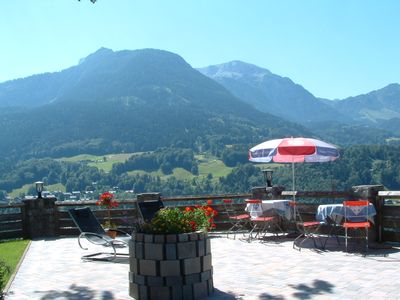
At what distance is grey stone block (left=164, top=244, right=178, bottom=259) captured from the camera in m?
5.22

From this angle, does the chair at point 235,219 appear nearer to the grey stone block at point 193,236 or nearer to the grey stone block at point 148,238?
the grey stone block at point 193,236

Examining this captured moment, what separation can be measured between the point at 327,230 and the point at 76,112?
132 meters

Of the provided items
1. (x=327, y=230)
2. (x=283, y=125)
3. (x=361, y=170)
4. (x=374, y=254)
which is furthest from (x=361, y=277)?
(x=283, y=125)

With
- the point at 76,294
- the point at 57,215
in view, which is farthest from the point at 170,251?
the point at 57,215

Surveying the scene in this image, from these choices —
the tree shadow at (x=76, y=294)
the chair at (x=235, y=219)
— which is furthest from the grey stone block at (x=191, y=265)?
the chair at (x=235, y=219)

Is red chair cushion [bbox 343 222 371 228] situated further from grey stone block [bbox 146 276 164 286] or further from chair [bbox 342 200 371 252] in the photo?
grey stone block [bbox 146 276 164 286]

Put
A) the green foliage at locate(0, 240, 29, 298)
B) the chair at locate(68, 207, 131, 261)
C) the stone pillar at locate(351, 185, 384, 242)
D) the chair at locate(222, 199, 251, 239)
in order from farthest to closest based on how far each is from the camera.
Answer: the chair at locate(222, 199, 251, 239) → the stone pillar at locate(351, 185, 384, 242) → the chair at locate(68, 207, 131, 261) → the green foliage at locate(0, 240, 29, 298)

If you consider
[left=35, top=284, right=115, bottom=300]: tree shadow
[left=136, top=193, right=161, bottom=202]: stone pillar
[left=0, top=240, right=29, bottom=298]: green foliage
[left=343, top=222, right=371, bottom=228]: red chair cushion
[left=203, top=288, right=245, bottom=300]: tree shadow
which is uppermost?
[left=136, top=193, right=161, bottom=202]: stone pillar

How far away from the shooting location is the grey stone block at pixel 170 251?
5219 millimetres

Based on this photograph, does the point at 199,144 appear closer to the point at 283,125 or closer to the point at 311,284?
the point at 283,125

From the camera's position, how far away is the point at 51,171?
290 feet

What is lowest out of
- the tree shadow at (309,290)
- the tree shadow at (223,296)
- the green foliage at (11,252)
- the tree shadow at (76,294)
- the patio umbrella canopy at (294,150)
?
the green foliage at (11,252)

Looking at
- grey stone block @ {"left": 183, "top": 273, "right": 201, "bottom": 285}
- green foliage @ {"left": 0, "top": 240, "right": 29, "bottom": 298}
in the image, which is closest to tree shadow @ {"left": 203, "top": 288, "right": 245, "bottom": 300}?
grey stone block @ {"left": 183, "top": 273, "right": 201, "bottom": 285}

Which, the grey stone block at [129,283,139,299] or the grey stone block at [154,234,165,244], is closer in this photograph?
the grey stone block at [154,234,165,244]
